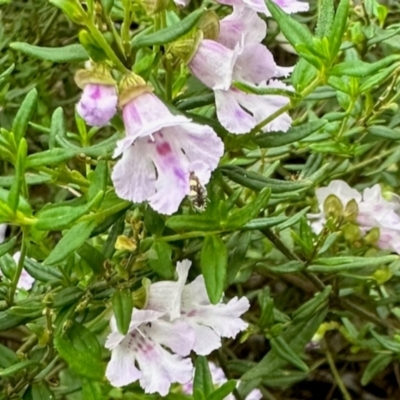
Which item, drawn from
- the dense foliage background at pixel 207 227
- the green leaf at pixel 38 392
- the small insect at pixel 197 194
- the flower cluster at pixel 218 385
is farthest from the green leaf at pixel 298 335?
the small insect at pixel 197 194

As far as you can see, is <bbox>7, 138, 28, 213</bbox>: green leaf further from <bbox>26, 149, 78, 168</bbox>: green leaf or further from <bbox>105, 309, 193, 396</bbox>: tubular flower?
<bbox>105, 309, 193, 396</bbox>: tubular flower

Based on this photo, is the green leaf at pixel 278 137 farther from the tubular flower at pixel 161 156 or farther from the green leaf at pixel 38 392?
the green leaf at pixel 38 392

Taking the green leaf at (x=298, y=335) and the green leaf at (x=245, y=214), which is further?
the green leaf at (x=298, y=335)

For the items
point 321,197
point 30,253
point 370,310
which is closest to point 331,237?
point 321,197

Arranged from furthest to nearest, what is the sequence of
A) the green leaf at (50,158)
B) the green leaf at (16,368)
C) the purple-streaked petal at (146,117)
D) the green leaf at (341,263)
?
the green leaf at (341,263), the green leaf at (16,368), the green leaf at (50,158), the purple-streaked petal at (146,117)

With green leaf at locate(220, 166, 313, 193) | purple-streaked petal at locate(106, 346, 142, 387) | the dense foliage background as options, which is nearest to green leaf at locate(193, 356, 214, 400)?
the dense foliage background
